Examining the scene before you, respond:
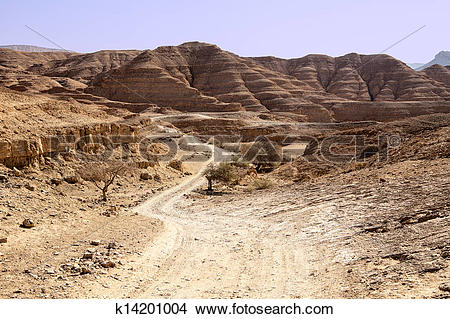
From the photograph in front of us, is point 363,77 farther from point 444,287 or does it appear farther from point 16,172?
point 444,287

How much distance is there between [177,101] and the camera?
3627 inches

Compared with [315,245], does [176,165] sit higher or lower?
lower

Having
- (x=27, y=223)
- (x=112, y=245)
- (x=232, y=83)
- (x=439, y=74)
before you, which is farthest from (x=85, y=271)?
(x=439, y=74)

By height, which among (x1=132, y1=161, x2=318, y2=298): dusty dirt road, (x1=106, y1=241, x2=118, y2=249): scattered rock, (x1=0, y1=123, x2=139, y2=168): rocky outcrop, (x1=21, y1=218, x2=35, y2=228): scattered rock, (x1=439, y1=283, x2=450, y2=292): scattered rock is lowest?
(x1=132, y1=161, x2=318, y2=298): dusty dirt road

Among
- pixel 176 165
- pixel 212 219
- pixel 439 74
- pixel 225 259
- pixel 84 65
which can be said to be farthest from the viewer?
pixel 439 74

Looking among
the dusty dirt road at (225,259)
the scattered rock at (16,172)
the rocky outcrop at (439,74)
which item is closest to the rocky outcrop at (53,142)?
the scattered rock at (16,172)

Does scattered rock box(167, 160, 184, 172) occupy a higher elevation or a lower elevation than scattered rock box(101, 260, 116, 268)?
lower

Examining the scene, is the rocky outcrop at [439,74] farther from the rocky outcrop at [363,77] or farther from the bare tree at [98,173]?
the bare tree at [98,173]

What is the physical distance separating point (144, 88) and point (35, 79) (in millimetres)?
24689

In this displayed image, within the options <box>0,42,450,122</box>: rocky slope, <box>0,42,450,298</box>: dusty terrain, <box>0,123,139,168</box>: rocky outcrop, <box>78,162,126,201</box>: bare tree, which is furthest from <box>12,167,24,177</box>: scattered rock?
<box>0,42,450,122</box>: rocky slope

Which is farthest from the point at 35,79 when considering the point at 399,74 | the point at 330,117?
the point at 399,74

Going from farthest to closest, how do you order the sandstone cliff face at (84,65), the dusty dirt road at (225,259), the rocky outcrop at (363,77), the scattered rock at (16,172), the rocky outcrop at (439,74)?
the rocky outcrop at (439,74)
the sandstone cliff face at (84,65)
the rocky outcrop at (363,77)
the scattered rock at (16,172)
the dusty dirt road at (225,259)

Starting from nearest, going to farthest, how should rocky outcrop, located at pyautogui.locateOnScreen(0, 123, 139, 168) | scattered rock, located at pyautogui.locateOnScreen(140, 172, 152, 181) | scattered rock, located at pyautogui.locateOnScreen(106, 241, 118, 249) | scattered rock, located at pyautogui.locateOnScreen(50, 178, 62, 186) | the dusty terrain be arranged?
the dusty terrain → scattered rock, located at pyautogui.locateOnScreen(106, 241, 118, 249) → rocky outcrop, located at pyautogui.locateOnScreen(0, 123, 139, 168) → scattered rock, located at pyautogui.locateOnScreen(50, 178, 62, 186) → scattered rock, located at pyautogui.locateOnScreen(140, 172, 152, 181)

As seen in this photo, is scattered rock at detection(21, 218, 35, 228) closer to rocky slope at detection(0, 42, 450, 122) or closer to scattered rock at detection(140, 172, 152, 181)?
scattered rock at detection(140, 172, 152, 181)
